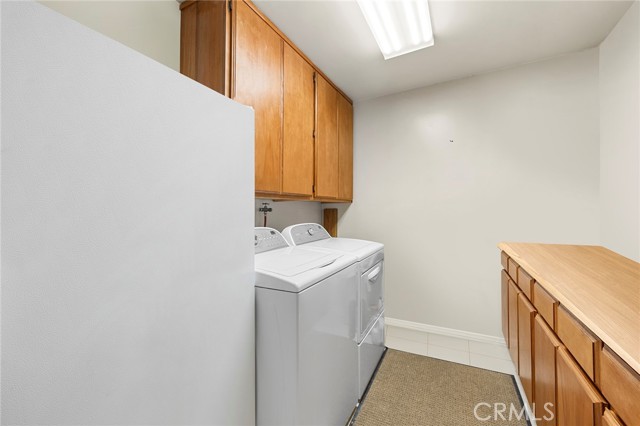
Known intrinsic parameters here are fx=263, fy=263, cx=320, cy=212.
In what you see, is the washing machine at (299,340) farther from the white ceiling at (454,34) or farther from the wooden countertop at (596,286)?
the white ceiling at (454,34)

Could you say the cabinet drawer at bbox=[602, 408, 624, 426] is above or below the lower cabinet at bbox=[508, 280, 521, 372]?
above

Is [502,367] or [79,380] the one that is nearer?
[79,380]

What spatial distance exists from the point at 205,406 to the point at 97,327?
48 centimetres

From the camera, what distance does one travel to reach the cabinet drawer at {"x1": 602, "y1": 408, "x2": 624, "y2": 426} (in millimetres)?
608

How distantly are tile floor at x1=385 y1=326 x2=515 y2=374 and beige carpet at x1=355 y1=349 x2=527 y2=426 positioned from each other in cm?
10

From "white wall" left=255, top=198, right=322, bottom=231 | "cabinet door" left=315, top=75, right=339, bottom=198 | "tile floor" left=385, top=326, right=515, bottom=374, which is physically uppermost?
"cabinet door" left=315, top=75, right=339, bottom=198

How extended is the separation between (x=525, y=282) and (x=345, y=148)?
1877 mm

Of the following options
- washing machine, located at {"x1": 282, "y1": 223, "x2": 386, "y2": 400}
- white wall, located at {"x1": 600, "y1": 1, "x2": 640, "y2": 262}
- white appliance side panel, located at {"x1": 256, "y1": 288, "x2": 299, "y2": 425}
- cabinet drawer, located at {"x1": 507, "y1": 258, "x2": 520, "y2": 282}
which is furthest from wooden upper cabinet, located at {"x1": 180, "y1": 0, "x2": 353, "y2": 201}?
white wall, located at {"x1": 600, "y1": 1, "x2": 640, "y2": 262}

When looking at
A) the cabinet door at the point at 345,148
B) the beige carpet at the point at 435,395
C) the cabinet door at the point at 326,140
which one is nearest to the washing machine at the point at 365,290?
the beige carpet at the point at 435,395

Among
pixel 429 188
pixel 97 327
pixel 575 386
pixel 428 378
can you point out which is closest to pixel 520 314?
pixel 575 386

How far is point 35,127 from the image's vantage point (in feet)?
1.66

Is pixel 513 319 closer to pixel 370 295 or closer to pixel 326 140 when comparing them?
pixel 370 295

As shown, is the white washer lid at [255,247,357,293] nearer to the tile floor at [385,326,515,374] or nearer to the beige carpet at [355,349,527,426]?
the beige carpet at [355,349,527,426]

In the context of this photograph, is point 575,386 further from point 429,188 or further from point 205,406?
point 429,188
